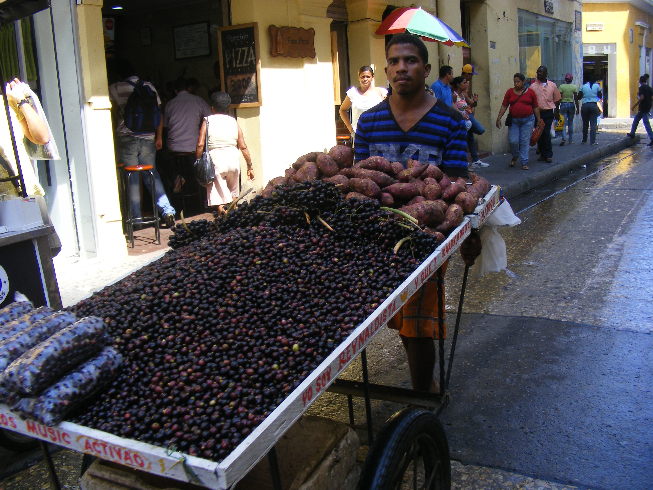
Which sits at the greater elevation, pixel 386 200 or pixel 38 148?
pixel 38 148

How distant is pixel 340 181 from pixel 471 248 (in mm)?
907

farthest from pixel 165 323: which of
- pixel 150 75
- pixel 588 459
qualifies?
pixel 150 75

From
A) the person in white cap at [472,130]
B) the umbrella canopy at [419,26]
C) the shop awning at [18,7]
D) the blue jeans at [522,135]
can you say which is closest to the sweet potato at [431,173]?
the shop awning at [18,7]

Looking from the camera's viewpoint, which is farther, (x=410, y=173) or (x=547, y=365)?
(x=547, y=365)

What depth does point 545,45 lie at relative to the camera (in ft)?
63.5

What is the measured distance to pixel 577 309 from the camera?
468 cm

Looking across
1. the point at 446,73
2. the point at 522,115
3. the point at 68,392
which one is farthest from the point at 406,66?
the point at 522,115

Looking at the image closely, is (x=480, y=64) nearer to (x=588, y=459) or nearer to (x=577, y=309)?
(x=577, y=309)

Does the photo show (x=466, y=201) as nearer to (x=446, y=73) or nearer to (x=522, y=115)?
(x=446, y=73)

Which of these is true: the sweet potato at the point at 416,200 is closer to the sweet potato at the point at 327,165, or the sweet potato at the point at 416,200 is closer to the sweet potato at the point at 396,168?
the sweet potato at the point at 396,168

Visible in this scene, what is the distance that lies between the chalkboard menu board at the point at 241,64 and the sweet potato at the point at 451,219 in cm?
600

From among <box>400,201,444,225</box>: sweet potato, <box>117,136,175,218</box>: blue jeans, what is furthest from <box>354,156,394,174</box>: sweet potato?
<box>117,136,175,218</box>: blue jeans

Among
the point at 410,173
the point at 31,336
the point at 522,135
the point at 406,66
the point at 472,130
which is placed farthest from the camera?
the point at 522,135

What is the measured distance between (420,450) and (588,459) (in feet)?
3.62
